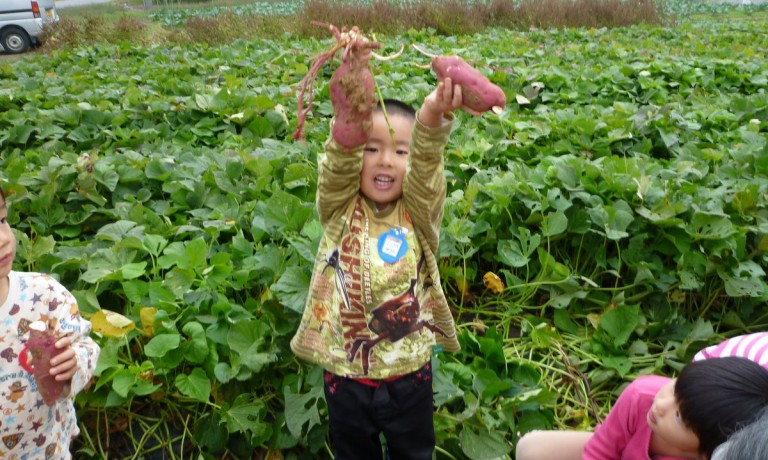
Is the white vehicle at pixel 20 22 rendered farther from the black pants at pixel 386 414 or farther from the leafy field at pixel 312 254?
the black pants at pixel 386 414

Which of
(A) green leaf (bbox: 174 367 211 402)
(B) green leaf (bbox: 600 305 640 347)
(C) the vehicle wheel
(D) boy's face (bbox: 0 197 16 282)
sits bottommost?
(C) the vehicle wheel

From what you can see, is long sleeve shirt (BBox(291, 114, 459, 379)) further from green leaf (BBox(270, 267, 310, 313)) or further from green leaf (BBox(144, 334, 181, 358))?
green leaf (BBox(144, 334, 181, 358))

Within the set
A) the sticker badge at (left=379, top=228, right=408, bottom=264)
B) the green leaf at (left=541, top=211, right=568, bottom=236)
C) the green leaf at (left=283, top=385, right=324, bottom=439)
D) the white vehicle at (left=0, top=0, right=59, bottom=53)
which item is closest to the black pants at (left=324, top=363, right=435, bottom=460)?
the green leaf at (left=283, top=385, right=324, bottom=439)

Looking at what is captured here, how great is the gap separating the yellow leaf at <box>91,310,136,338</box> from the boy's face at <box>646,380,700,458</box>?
1558 mm

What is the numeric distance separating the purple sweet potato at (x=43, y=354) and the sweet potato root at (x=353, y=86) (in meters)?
0.75

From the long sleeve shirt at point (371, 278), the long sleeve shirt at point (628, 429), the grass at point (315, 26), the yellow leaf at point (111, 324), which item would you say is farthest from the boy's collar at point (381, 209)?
the grass at point (315, 26)

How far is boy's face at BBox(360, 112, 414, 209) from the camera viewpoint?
4.92 feet

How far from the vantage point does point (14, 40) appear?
1330cm

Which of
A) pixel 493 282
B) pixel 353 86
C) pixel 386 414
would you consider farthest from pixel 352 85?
pixel 493 282

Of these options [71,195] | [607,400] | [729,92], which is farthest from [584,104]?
[71,195]

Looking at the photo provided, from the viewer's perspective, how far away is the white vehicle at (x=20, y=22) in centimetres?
1310

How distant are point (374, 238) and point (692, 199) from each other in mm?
1861

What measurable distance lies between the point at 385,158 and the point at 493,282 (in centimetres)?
131

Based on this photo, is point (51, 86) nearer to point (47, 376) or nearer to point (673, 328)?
point (47, 376)
